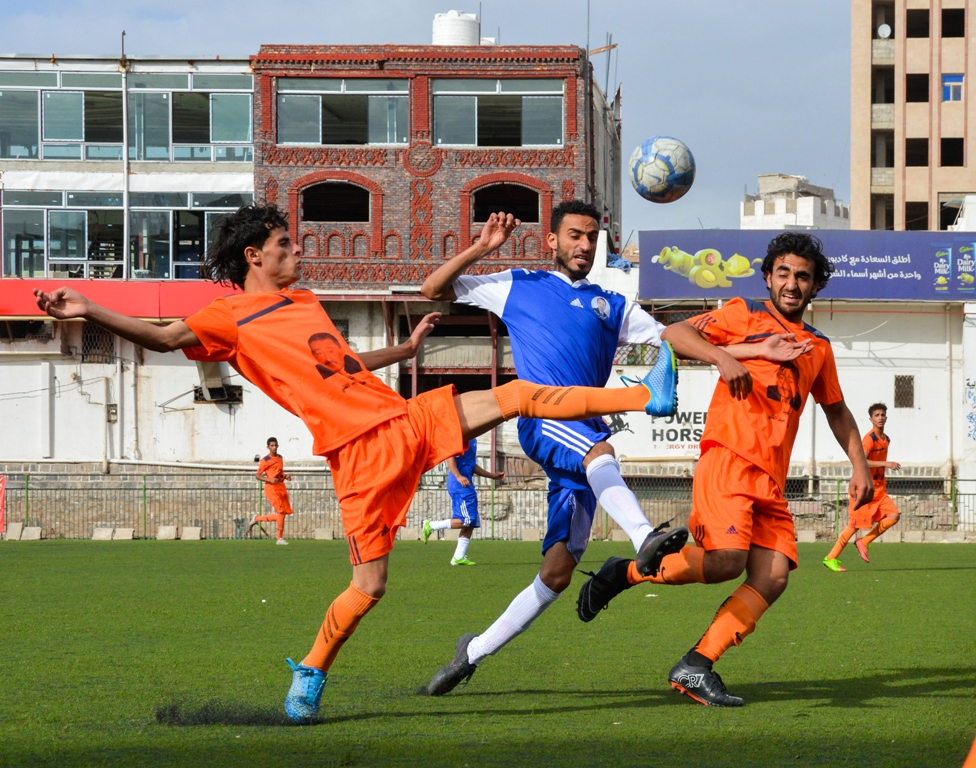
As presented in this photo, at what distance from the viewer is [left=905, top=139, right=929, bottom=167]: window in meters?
55.9

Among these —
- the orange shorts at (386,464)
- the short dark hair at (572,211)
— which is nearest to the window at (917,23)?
the short dark hair at (572,211)

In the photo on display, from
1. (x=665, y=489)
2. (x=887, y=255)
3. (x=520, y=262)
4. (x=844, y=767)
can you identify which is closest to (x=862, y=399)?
(x=887, y=255)

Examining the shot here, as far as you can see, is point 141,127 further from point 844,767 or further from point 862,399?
point 844,767

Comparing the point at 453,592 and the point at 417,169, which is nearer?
the point at 453,592

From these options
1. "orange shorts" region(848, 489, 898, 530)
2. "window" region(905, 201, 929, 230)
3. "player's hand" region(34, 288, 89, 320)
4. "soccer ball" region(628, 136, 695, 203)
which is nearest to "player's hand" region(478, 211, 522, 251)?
"player's hand" region(34, 288, 89, 320)

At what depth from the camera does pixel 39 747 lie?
4.78 meters

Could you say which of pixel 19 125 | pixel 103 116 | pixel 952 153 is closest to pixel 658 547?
pixel 103 116

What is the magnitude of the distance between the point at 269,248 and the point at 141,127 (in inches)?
1353

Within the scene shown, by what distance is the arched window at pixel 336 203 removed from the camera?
38.7m

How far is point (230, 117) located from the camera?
38.2m

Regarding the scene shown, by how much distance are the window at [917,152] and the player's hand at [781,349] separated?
54138 millimetres

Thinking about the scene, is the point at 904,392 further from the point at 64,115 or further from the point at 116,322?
the point at 116,322

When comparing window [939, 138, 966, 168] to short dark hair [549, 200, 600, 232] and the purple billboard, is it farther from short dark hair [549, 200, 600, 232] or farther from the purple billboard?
short dark hair [549, 200, 600, 232]

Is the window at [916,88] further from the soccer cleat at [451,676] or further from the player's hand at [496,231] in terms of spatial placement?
the soccer cleat at [451,676]
